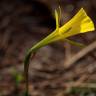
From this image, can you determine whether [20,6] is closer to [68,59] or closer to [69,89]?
[68,59]

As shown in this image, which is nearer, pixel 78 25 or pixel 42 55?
pixel 78 25

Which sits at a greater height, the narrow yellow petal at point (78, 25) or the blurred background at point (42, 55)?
the narrow yellow petal at point (78, 25)

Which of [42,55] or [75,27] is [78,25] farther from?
[42,55]

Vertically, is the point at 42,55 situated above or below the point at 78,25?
below

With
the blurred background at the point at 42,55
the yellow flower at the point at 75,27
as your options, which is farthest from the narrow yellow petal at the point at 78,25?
the blurred background at the point at 42,55

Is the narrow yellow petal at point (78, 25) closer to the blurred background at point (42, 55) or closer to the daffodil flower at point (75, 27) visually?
the daffodil flower at point (75, 27)

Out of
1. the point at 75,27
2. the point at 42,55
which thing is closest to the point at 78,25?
the point at 75,27

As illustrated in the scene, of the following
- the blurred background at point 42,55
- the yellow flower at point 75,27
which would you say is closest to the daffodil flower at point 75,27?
the yellow flower at point 75,27

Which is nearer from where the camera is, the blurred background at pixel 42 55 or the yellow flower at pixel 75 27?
the yellow flower at pixel 75 27
